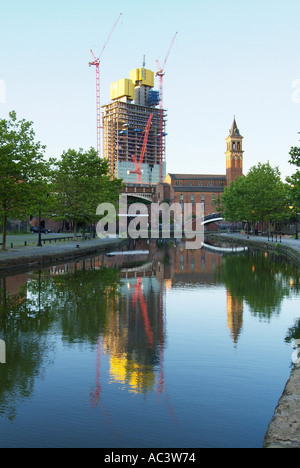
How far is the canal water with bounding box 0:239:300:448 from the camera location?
6.66 metres

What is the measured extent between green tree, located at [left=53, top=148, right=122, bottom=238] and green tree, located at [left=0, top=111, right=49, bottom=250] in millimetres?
17111

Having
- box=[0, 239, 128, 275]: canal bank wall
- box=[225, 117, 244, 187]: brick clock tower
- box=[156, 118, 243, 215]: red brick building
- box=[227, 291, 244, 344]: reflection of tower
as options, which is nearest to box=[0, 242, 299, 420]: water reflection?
box=[227, 291, 244, 344]: reflection of tower

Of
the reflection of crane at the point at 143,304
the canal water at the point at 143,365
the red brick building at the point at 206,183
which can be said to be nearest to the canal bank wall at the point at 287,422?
the canal water at the point at 143,365

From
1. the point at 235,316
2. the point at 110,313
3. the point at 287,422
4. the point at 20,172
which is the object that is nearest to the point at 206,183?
the point at 20,172

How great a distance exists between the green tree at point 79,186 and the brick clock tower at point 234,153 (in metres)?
93.8

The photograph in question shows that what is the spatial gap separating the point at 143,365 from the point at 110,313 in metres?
5.50

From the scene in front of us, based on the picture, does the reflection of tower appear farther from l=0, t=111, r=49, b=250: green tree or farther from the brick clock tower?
the brick clock tower

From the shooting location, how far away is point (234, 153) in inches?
5915

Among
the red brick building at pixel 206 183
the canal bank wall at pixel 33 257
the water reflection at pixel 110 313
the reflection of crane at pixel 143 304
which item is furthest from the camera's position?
the red brick building at pixel 206 183

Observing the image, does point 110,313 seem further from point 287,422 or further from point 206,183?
point 206,183

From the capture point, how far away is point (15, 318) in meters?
14.0

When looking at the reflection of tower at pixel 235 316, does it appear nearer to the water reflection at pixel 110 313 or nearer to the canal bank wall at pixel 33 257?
the water reflection at pixel 110 313

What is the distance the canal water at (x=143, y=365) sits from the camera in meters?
6.66
